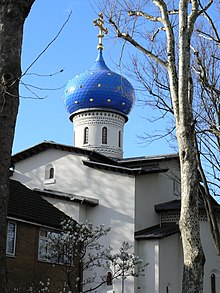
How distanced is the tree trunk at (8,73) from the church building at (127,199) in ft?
51.6

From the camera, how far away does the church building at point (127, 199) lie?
839 inches

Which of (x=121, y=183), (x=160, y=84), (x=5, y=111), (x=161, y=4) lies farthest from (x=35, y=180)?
(x=5, y=111)

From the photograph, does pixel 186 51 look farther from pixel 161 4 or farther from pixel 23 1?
pixel 23 1

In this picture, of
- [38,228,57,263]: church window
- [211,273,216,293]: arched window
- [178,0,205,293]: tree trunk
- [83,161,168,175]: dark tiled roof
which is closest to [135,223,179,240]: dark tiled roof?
[83,161,168,175]: dark tiled roof

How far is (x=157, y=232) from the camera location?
21.6m

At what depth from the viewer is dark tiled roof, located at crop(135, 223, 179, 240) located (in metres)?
21.1

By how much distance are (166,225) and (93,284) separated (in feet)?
13.3

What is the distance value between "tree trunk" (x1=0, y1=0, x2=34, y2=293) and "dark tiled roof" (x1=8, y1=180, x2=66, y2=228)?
12379 millimetres

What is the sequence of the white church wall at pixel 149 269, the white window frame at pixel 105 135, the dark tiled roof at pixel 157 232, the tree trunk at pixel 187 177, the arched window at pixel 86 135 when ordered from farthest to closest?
the arched window at pixel 86 135 → the white window frame at pixel 105 135 → the dark tiled roof at pixel 157 232 → the white church wall at pixel 149 269 → the tree trunk at pixel 187 177

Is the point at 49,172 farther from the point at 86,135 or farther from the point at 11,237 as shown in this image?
the point at 11,237

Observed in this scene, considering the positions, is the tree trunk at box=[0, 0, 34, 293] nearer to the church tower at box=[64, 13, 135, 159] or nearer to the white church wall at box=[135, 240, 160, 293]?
the white church wall at box=[135, 240, 160, 293]

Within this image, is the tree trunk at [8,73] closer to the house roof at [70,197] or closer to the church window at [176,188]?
the house roof at [70,197]

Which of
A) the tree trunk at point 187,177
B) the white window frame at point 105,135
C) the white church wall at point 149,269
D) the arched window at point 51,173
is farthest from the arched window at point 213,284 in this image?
the tree trunk at point 187,177

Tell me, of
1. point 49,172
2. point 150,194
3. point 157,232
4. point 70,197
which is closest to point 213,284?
point 157,232
